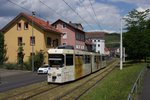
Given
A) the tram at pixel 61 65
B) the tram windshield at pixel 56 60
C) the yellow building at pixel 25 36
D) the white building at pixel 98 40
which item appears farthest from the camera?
the white building at pixel 98 40

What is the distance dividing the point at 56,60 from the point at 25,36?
127 feet

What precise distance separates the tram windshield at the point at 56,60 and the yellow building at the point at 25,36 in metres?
35.0

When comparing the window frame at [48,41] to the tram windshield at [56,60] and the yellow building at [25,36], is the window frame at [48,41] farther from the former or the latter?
the tram windshield at [56,60]

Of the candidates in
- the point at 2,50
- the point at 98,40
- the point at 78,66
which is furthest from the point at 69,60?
the point at 98,40

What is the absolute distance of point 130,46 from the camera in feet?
223

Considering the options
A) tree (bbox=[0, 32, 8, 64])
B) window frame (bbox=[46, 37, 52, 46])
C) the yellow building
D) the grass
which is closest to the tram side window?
the grass

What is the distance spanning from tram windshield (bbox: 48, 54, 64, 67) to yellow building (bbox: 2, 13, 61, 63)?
3498cm

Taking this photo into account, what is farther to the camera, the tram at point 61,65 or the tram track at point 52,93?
the tram at point 61,65

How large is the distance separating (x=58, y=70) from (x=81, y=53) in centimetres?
642

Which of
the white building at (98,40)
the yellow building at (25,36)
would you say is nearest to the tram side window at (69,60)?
the yellow building at (25,36)

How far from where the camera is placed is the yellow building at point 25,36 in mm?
63844

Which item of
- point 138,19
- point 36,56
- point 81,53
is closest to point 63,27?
point 138,19

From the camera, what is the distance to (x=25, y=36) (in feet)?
214

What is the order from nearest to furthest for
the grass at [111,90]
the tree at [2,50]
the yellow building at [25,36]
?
the grass at [111,90] → the tree at [2,50] → the yellow building at [25,36]
